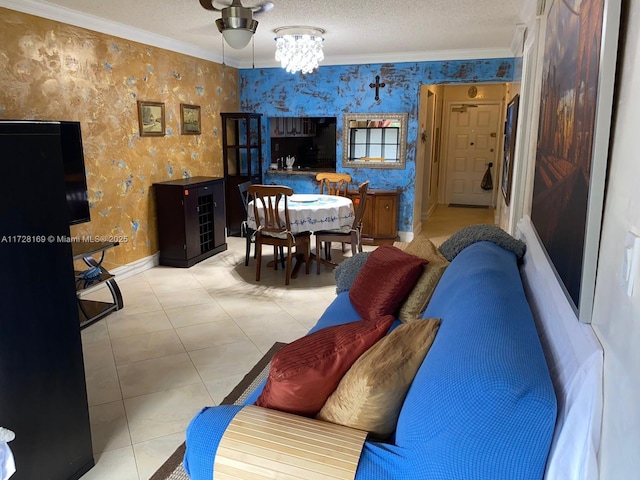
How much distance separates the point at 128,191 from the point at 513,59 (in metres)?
4.49

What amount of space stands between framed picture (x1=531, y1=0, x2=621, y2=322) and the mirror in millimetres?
4430

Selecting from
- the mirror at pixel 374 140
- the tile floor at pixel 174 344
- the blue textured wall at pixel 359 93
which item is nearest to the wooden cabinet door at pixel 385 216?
the blue textured wall at pixel 359 93

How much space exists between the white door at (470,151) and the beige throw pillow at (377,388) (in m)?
8.05

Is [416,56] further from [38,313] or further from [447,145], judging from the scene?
[38,313]

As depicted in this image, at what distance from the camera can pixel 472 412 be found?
104 centimetres

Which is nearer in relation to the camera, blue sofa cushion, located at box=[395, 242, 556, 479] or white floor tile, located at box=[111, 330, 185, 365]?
blue sofa cushion, located at box=[395, 242, 556, 479]

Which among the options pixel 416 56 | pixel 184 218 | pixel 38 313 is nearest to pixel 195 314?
pixel 184 218

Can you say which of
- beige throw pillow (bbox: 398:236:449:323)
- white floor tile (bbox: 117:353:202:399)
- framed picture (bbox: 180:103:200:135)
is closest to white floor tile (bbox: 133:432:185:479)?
white floor tile (bbox: 117:353:202:399)

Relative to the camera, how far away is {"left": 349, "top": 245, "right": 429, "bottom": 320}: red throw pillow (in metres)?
2.35

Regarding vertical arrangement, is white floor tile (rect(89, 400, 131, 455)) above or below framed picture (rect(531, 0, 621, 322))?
below

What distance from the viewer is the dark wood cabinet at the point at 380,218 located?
6047 millimetres

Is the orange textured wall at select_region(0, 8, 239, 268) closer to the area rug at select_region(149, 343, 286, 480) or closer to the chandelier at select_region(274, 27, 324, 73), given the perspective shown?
the chandelier at select_region(274, 27, 324, 73)

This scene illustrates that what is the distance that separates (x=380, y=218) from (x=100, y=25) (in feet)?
12.0

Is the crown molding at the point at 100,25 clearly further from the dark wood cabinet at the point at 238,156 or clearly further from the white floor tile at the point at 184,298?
the white floor tile at the point at 184,298
